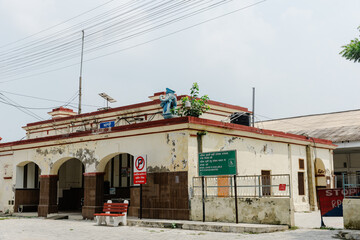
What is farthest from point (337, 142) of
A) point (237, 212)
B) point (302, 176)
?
point (237, 212)

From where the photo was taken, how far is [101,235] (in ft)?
46.2

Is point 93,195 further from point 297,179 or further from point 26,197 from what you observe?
point 297,179

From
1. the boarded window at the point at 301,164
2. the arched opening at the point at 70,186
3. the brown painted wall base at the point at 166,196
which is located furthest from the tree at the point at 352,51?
the arched opening at the point at 70,186

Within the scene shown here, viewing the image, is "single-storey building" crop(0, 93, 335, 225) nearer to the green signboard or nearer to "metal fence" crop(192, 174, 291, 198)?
"metal fence" crop(192, 174, 291, 198)

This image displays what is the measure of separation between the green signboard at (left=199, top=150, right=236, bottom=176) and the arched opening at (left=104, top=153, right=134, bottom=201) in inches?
304

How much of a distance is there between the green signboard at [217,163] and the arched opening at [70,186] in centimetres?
1262

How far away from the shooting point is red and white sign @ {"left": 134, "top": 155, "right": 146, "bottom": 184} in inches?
699

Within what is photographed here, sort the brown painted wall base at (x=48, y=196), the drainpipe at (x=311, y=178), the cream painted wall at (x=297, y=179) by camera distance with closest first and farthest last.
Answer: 1. the brown painted wall base at (x=48, y=196)
2. the cream painted wall at (x=297, y=179)
3. the drainpipe at (x=311, y=178)

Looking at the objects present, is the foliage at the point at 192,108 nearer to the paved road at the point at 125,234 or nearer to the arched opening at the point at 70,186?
the paved road at the point at 125,234

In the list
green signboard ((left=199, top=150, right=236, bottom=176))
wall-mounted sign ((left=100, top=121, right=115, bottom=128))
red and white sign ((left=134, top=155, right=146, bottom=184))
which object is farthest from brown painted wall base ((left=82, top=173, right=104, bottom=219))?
green signboard ((left=199, top=150, right=236, bottom=176))

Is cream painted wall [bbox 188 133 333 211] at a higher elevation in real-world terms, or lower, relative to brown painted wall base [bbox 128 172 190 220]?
higher

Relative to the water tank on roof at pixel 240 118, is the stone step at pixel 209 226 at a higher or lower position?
lower

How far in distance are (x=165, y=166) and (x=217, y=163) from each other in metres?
2.52

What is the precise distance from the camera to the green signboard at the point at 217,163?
623 inches
